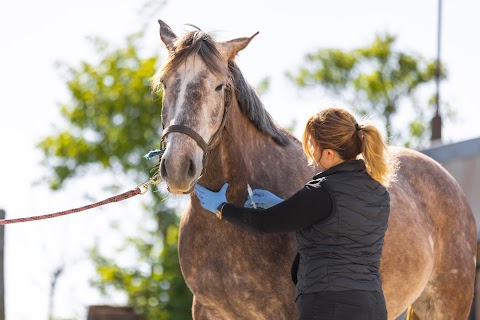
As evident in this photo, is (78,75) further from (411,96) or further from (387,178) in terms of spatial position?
(387,178)

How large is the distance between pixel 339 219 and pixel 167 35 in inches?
65.7

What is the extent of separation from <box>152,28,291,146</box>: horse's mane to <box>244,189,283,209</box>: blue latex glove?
0.48m

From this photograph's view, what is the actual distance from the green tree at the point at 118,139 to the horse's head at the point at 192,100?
23.5 meters

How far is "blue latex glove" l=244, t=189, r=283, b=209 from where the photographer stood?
5.06m

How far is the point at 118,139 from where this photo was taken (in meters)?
31.6

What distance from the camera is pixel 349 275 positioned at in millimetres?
4316

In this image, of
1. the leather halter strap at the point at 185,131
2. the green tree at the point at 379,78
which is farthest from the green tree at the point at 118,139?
the leather halter strap at the point at 185,131

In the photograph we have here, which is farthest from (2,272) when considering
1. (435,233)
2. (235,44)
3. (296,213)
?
(296,213)

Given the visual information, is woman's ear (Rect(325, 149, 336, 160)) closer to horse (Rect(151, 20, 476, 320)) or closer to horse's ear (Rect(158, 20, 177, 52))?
horse (Rect(151, 20, 476, 320))

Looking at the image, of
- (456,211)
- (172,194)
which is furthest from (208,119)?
(456,211)

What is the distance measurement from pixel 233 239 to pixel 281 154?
643 millimetres

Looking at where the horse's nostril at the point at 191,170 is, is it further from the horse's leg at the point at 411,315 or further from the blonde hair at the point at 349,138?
the horse's leg at the point at 411,315

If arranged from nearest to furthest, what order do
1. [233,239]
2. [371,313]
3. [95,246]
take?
[371,313] → [233,239] → [95,246]

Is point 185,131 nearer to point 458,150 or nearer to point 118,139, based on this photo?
point 458,150
